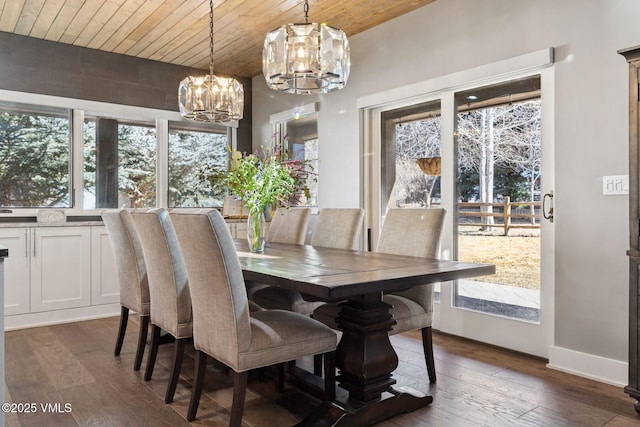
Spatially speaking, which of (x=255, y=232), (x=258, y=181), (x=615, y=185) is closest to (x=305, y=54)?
(x=258, y=181)

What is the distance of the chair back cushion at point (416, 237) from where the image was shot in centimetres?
265

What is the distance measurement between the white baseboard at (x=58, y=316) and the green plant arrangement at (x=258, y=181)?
227 cm

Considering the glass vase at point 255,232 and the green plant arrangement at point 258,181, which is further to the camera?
the glass vase at point 255,232

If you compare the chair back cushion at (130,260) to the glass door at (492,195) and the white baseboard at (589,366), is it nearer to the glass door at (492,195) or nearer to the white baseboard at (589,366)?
the glass door at (492,195)

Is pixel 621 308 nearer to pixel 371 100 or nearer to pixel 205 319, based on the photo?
pixel 205 319

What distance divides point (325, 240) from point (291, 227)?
0.41 metres

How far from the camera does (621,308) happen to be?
8.59 feet

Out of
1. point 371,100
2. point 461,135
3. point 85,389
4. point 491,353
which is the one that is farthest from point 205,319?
point 371,100

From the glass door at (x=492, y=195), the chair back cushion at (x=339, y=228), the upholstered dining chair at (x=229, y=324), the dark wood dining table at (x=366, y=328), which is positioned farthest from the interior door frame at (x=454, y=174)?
the upholstered dining chair at (x=229, y=324)

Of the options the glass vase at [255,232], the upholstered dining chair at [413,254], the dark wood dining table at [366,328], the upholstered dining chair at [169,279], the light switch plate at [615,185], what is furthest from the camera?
the glass vase at [255,232]

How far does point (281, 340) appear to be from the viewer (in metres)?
1.94

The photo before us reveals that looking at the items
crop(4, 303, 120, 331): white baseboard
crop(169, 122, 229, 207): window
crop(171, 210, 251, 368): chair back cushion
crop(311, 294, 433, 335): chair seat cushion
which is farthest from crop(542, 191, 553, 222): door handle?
crop(4, 303, 120, 331): white baseboard

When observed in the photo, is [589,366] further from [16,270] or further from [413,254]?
[16,270]

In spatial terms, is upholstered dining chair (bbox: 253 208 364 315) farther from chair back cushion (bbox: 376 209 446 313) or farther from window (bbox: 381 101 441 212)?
window (bbox: 381 101 441 212)
